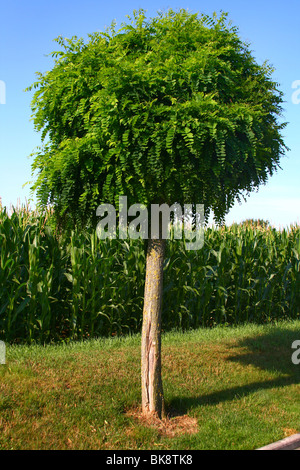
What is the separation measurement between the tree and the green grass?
63 cm

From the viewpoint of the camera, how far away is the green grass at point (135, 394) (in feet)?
17.8

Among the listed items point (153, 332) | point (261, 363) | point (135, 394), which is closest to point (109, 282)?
point (261, 363)

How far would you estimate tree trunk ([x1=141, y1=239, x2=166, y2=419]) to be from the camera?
571cm

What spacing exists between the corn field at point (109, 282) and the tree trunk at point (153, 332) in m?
3.57

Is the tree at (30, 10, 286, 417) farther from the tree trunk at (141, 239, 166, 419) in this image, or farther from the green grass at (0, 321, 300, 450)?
the green grass at (0, 321, 300, 450)

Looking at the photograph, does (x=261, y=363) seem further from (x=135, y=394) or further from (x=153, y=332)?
(x=153, y=332)

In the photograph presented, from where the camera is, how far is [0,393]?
6.32 m

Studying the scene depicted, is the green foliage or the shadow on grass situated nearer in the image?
the green foliage

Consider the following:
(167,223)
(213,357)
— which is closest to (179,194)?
(167,223)

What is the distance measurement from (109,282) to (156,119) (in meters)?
5.68

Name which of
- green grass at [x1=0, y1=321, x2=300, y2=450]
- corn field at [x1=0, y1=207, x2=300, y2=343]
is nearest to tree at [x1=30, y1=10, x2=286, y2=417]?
green grass at [x1=0, y1=321, x2=300, y2=450]

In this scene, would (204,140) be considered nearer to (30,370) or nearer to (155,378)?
(155,378)

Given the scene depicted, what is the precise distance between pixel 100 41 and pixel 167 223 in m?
2.59
